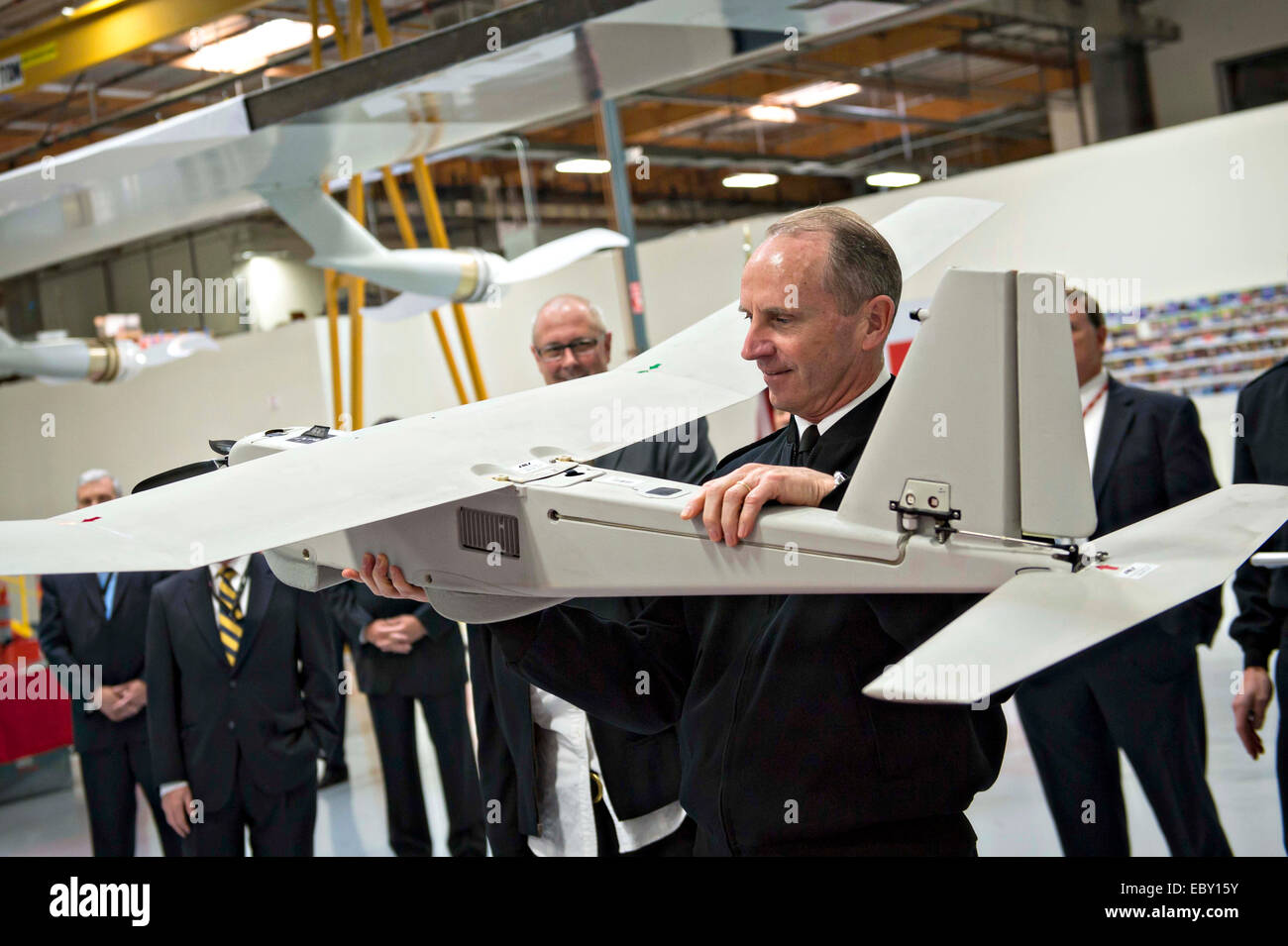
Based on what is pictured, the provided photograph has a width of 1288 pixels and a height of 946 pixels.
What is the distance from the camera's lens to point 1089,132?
9.62 m

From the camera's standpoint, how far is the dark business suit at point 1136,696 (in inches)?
149

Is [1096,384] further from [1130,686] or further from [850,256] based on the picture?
[850,256]

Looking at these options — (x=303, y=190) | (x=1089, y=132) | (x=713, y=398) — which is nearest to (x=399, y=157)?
(x=303, y=190)

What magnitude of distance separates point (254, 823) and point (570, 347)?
2280 millimetres

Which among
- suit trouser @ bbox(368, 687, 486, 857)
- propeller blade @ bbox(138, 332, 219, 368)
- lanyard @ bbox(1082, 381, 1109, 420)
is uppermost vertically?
propeller blade @ bbox(138, 332, 219, 368)

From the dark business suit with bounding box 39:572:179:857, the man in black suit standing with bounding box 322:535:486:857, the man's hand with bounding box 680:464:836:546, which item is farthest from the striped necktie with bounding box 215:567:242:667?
the man's hand with bounding box 680:464:836:546

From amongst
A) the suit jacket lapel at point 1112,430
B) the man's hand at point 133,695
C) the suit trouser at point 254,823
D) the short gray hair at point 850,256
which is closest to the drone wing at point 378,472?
the short gray hair at point 850,256

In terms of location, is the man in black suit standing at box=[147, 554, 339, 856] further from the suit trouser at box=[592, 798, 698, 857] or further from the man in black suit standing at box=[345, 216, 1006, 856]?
the man in black suit standing at box=[345, 216, 1006, 856]

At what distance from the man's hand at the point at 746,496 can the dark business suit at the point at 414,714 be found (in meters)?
3.79

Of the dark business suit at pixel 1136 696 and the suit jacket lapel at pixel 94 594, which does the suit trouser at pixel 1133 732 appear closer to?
the dark business suit at pixel 1136 696

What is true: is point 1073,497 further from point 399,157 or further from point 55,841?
point 55,841

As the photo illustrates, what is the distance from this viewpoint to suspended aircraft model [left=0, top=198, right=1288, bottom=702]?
1324mm

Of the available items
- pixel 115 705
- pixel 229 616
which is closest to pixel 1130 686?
pixel 229 616

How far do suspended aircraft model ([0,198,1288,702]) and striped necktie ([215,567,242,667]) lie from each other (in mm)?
2726
